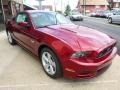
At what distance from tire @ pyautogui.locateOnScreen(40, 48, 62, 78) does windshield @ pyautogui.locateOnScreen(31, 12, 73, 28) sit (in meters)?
0.90

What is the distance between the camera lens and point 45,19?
15.5ft

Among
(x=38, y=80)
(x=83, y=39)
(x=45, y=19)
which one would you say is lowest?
(x=38, y=80)

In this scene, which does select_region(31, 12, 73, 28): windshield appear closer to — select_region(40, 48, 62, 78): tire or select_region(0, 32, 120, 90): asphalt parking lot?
select_region(40, 48, 62, 78): tire

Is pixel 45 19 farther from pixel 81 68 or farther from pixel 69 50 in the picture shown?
pixel 81 68

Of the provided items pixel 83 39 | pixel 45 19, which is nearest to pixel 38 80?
pixel 83 39

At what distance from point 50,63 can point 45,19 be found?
59.5 inches

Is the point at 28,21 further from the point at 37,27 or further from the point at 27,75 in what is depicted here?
the point at 27,75

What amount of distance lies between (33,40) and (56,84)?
4.24 feet

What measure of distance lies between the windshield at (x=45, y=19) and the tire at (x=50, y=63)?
0.90 meters

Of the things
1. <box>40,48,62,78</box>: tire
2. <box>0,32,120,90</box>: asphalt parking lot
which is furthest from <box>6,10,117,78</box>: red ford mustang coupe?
<box>0,32,120,90</box>: asphalt parking lot

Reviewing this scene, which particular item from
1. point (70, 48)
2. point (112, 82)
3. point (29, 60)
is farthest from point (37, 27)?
point (112, 82)

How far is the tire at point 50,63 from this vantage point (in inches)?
135

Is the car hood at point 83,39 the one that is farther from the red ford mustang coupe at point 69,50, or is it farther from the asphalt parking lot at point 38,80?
the asphalt parking lot at point 38,80

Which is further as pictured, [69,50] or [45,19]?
[45,19]
